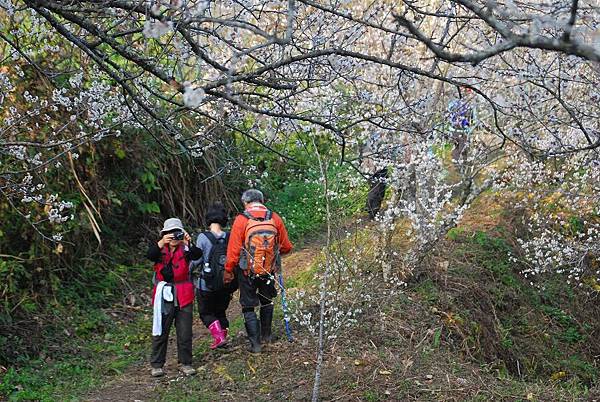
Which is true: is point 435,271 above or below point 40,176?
below

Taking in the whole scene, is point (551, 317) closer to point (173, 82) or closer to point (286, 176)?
point (286, 176)

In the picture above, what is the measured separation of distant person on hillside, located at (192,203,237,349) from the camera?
6.16 m

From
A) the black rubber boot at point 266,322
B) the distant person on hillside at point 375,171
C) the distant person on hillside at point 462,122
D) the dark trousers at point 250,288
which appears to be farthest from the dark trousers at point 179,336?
the distant person on hillside at point 462,122

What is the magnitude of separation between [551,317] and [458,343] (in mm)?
2830

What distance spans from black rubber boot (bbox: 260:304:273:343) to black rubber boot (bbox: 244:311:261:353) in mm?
139

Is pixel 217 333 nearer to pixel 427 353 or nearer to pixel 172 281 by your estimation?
pixel 172 281

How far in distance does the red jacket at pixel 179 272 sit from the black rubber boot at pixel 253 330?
580mm

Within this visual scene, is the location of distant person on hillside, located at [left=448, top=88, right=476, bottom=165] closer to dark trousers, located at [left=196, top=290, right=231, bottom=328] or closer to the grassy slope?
the grassy slope

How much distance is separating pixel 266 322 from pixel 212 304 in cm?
51

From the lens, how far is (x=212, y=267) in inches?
243

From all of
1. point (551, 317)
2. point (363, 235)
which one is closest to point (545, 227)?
point (551, 317)

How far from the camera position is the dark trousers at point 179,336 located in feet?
19.2

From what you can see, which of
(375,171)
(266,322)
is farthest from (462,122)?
(266,322)

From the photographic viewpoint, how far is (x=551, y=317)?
9461 mm
